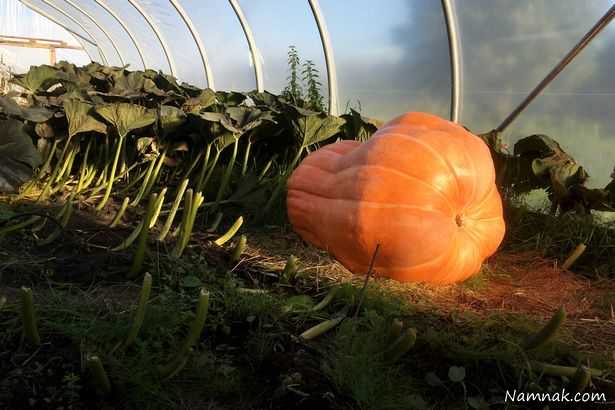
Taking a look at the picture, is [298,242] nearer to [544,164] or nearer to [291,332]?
[291,332]

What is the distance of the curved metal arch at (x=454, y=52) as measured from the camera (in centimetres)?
399

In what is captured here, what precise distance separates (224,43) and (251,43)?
45.4 inches

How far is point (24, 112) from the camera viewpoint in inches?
109

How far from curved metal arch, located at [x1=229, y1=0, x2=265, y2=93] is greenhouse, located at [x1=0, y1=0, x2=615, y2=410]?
10.1 ft

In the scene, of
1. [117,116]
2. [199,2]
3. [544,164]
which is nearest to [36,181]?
[117,116]

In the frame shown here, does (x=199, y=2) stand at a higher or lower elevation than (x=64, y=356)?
higher

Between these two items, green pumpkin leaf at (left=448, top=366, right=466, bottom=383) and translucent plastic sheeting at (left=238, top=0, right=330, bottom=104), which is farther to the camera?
translucent plastic sheeting at (left=238, top=0, right=330, bottom=104)

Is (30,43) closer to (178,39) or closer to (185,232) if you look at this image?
(178,39)

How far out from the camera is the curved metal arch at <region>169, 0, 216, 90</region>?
892 cm

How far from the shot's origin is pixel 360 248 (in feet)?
7.14

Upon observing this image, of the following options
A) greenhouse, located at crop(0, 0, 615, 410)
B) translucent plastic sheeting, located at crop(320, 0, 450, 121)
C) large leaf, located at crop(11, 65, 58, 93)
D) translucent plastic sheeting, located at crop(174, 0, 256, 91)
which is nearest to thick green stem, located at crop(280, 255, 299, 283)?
greenhouse, located at crop(0, 0, 615, 410)

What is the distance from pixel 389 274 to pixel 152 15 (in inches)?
377

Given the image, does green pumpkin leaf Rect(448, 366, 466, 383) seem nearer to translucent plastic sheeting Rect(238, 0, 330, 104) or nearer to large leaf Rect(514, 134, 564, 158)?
large leaf Rect(514, 134, 564, 158)

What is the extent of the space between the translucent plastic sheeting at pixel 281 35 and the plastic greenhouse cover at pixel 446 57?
1 cm
